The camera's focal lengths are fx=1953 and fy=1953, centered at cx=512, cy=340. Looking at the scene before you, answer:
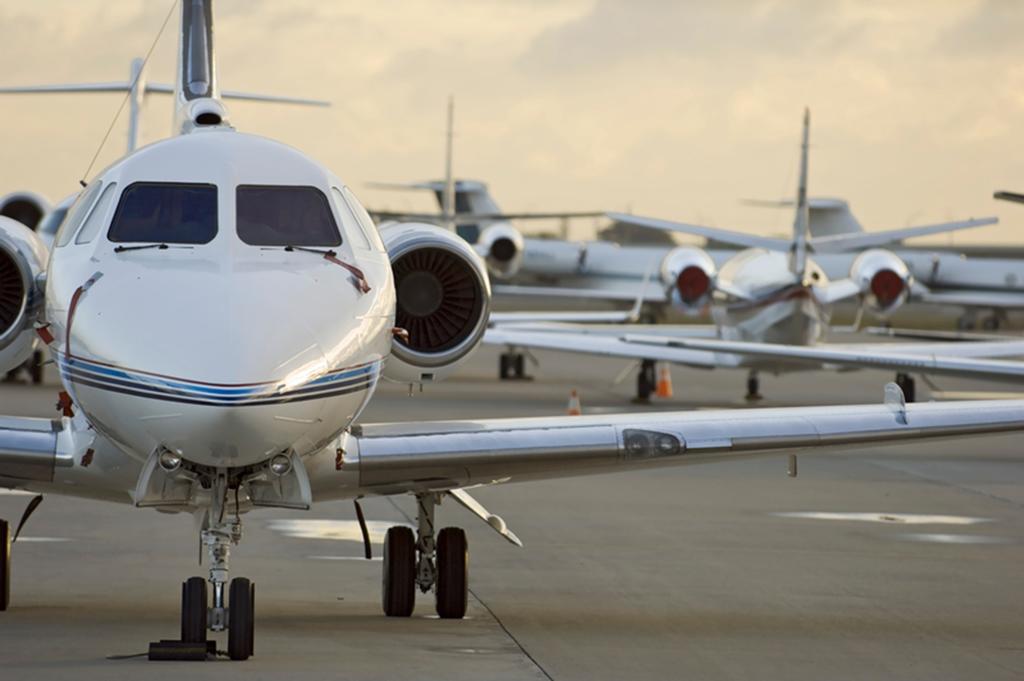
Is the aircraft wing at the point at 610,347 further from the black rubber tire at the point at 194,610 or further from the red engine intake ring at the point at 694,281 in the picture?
the black rubber tire at the point at 194,610

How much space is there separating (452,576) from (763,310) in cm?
2193

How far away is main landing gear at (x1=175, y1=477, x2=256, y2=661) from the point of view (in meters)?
8.09

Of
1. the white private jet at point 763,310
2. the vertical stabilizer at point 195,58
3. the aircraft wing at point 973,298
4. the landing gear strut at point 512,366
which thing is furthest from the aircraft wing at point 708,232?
the aircraft wing at point 973,298

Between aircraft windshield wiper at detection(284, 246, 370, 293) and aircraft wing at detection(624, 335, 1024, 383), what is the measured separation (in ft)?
48.3

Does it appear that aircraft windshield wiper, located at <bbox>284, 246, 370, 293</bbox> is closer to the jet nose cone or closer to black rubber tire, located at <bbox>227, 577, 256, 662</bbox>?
the jet nose cone

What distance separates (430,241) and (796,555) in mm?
4210

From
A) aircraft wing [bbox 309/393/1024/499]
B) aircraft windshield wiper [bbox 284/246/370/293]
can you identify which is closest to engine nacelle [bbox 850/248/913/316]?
aircraft wing [bbox 309/393/1024/499]

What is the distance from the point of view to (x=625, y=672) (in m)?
8.44

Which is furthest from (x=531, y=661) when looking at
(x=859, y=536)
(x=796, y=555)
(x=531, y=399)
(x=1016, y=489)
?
(x=531, y=399)

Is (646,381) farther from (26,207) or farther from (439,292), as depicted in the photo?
(439,292)

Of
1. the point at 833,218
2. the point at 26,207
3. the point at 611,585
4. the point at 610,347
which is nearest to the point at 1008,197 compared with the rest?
the point at 611,585

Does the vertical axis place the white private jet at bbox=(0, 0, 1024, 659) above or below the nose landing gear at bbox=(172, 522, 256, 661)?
above

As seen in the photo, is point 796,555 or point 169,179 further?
point 796,555

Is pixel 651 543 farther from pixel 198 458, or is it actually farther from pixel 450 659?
pixel 198 458
